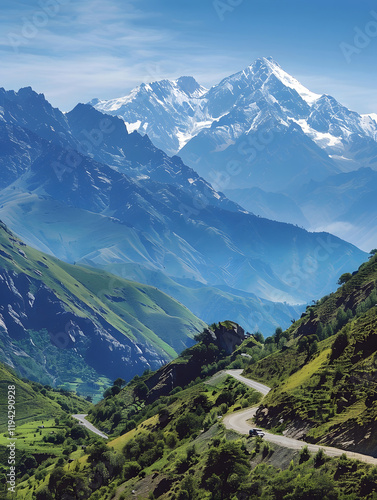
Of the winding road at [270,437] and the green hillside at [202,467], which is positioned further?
the winding road at [270,437]

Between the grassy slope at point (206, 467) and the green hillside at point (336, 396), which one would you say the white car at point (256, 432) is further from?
the green hillside at point (336, 396)

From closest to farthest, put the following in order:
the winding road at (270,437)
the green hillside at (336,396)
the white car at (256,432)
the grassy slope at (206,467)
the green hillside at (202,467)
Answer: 1. the grassy slope at (206,467)
2. the green hillside at (202,467)
3. the winding road at (270,437)
4. the green hillside at (336,396)
5. the white car at (256,432)

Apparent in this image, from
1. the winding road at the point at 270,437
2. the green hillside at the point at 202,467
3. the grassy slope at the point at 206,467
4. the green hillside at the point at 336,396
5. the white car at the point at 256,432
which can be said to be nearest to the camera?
the grassy slope at the point at 206,467

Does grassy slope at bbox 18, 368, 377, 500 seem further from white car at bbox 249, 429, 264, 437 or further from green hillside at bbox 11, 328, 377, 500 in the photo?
white car at bbox 249, 429, 264, 437

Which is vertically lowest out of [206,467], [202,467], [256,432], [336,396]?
[202,467]

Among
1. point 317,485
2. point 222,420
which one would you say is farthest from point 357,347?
point 317,485

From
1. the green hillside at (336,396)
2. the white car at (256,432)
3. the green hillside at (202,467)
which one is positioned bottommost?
the green hillside at (202,467)

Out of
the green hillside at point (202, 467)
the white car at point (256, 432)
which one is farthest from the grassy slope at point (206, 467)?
the white car at point (256, 432)

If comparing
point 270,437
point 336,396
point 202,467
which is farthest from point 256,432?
point 336,396

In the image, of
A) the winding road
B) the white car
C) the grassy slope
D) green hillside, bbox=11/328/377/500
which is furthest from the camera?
the white car

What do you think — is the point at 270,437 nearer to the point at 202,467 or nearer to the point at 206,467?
the point at 206,467

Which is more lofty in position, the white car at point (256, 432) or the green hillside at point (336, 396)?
the green hillside at point (336, 396)

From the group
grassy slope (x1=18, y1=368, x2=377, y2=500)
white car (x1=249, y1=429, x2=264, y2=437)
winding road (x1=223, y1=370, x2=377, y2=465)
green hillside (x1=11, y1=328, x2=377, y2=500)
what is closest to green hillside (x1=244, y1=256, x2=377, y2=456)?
winding road (x1=223, y1=370, x2=377, y2=465)

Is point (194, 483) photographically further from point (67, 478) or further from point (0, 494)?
point (0, 494)
